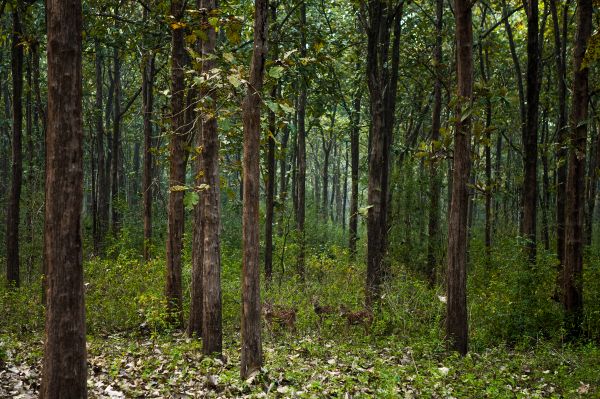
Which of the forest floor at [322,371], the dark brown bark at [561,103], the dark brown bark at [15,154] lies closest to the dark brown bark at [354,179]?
the dark brown bark at [561,103]

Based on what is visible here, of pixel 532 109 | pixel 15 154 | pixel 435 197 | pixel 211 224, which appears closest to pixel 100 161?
pixel 15 154

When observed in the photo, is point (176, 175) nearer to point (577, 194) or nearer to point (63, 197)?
point (63, 197)

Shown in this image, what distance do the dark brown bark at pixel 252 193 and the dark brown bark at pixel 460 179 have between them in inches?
131

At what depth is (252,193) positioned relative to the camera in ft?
22.1

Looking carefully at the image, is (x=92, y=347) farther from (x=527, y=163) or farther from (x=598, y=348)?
(x=527, y=163)

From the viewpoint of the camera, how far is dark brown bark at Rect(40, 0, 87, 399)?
462 centimetres

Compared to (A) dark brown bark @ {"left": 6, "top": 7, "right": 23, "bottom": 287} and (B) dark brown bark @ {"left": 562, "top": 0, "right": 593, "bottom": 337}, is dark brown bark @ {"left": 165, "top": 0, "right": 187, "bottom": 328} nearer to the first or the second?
(A) dark brown bark @ {"left": 6, "top": 7, "right": 23, "bottom": 287}

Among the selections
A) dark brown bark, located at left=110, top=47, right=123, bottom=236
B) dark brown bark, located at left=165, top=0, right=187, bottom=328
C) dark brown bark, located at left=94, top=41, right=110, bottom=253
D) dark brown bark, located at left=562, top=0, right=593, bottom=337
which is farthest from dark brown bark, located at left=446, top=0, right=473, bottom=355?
dark brown bark, located at left=94, top=41, right=110, bottom=253

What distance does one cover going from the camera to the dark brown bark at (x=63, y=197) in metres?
4.62

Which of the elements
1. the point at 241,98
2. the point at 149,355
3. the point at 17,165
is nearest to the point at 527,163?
the point at 241,98

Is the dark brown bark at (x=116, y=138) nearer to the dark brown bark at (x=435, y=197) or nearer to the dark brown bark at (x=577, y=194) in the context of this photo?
the dark brown bark at (x=435, y=197)

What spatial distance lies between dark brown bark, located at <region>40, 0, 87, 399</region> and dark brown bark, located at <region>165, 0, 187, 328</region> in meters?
4.95

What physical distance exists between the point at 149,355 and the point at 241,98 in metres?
4.30

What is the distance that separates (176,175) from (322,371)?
456 centimetres
